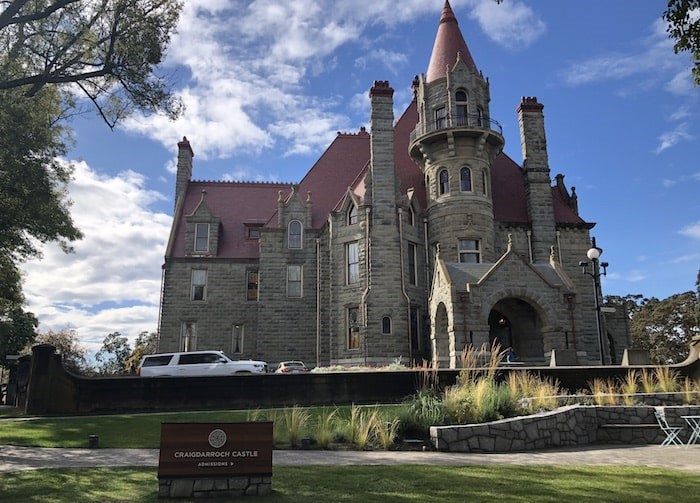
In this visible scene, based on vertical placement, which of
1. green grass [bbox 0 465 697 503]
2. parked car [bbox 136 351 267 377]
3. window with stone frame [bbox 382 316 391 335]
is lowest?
green grass [bbox 0 465 697 503]

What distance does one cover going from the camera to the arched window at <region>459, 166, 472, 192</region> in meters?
30.2

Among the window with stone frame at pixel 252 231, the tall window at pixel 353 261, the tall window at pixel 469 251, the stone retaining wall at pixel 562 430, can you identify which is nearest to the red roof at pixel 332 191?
the window with stone frame at pixel 252 231

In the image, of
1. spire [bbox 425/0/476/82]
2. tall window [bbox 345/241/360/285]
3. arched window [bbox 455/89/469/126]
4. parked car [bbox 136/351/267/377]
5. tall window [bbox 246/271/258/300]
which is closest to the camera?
parked car [bbox 136/351/267/377]

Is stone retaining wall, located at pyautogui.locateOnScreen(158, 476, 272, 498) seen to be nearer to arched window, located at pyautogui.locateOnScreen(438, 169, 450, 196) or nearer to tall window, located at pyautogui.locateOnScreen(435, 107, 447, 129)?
arched window, located at pyautogui.locateOnScreen(438, 169, 450, 196)

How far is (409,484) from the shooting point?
7.91 meters

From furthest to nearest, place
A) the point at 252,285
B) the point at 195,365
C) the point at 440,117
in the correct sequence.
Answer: the point at 252,285, the point at 440,117, the point at 195,365

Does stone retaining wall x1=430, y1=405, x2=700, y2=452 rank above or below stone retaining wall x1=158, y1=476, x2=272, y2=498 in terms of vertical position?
above

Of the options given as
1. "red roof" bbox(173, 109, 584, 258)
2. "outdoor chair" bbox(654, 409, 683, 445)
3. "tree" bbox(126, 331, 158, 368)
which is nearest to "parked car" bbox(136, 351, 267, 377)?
"red roof" bbox(173, 109, 584, 258)

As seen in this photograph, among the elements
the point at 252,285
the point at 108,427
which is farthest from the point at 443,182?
the point at 108,427

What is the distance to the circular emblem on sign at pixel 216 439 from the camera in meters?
7.52

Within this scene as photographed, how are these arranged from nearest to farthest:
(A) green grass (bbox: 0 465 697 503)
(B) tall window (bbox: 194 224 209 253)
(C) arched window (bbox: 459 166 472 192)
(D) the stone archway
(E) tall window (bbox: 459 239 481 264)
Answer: (A) green grass (bbox: 0 465 697 503) → (D) the stone archway → (E) tall window (bbox: 459 239 481 264) → (C) arched window (bbox: 459 166 472 192) → (B) tall window (bbox: 194 224 209 253)

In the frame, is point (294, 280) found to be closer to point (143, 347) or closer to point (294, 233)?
point (294, 233)

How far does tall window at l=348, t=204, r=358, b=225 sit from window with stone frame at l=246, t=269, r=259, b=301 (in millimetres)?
7122

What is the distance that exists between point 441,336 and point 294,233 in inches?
472
